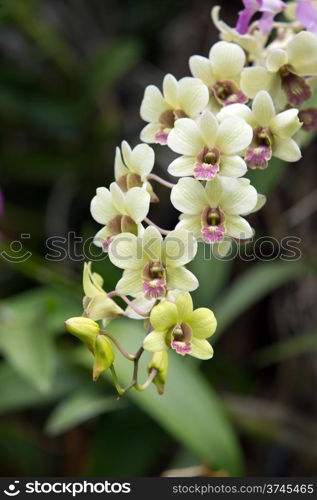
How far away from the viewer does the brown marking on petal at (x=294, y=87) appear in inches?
21.0

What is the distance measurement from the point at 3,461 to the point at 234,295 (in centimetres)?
57

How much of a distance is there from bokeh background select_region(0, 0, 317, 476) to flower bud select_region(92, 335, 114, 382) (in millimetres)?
472

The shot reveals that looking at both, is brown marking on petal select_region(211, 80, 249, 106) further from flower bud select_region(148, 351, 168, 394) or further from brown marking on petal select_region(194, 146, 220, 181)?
flower bud select_region(148, 351, 168, 394)

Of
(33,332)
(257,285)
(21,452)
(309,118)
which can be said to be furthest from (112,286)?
(309,118)

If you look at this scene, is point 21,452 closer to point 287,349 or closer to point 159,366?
point 287,349

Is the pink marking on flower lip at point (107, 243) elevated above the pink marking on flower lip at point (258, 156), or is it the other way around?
the pink marking on flower lip at point (258, 156)

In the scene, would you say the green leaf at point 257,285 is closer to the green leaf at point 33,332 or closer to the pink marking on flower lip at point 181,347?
the green leaf at point 33,332

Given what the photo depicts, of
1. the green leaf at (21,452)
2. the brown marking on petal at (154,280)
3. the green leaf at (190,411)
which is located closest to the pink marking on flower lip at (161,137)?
the brown marking on petal at (154,280)

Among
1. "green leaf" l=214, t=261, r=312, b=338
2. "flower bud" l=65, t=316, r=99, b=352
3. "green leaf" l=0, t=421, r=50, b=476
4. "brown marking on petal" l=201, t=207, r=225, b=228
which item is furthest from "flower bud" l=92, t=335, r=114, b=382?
"green leaf" l=0, t=421, r=50, b=476

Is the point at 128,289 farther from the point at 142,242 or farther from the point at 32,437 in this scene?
the point at 32,437

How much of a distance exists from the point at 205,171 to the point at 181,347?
5.0 inches

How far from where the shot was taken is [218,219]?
48 cm

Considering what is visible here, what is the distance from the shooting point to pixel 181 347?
45 centimetres

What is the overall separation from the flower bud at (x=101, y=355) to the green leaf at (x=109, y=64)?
1.10 m
